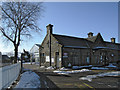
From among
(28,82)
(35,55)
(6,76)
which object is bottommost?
(28,82)

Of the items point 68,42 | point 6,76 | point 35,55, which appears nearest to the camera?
point 6,76

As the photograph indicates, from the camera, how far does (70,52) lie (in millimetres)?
21562

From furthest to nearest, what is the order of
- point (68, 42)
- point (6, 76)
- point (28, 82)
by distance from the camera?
point (68, 42), point (28, 82), point (6, 76)

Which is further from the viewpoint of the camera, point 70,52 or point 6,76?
point 70,52

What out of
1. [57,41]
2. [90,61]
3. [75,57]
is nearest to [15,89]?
[57,41]

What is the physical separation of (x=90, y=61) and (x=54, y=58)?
352 inches

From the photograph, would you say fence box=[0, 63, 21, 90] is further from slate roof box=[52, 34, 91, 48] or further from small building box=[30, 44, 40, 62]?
small building box=[30, 44, 40, 62]

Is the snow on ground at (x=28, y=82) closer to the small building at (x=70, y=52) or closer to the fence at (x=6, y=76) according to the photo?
the fence at (x=6, y=76)

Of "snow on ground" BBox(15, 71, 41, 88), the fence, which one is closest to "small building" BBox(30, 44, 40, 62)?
"snow on ground" BBox(15, 71, 41, 88)

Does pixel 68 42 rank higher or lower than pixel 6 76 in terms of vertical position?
→ higher

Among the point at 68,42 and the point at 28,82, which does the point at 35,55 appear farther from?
the point at 28,82

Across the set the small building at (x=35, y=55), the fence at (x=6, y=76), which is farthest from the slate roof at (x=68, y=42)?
the small building at (x=35, y=55)

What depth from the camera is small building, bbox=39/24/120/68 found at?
21022 millimetres

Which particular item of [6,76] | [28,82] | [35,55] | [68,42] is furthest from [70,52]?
[35,55]
